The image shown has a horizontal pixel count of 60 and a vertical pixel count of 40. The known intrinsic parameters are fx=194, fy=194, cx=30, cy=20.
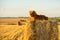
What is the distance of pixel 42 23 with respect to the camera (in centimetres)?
707

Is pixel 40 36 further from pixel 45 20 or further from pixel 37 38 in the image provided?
pixel 45 20

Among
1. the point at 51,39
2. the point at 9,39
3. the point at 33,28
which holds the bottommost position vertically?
the point at 9,39

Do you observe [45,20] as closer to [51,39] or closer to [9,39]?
[51,39]

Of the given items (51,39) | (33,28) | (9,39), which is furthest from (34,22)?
(9,39)

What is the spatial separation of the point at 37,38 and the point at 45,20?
0.72 meters

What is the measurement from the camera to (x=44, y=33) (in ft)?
23.1

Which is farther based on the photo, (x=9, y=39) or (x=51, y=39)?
(x=9, y=39)

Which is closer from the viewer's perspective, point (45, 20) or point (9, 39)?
point (45, 20)

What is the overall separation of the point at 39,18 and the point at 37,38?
2.65 feet

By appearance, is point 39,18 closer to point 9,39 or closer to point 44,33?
point 44,33

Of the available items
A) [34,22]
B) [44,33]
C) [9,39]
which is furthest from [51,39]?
[9,39]

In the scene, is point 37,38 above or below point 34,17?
below

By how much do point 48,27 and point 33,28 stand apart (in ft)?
1.81

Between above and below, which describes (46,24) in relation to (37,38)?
above
